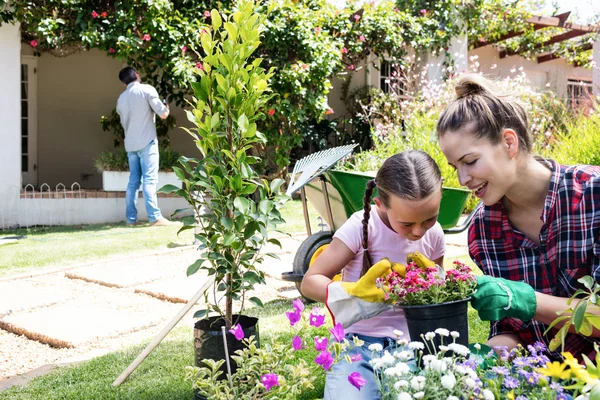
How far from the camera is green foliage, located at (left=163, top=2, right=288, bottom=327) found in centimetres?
206

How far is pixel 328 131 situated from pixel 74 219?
4.48 meters

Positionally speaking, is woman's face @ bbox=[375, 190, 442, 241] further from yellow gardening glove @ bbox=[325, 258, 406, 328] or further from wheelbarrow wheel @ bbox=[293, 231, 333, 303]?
wheelbarrow wheel @ bbox=[293, 231, 333, 303]

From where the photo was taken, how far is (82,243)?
5.93m

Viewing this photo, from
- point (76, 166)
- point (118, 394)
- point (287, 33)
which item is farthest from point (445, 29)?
point (118, 394)

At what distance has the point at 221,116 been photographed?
216 centimetres

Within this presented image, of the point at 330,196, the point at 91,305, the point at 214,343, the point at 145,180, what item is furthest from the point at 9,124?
the point at 214,343

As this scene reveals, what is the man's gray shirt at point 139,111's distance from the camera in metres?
7.10

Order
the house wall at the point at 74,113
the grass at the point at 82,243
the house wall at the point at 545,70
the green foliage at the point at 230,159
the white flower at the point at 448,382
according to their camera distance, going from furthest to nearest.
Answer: the house wall at the point at 545,70 → the house wall at the point at 74,113 → the grass at the point at 82,243 → the green foliage at the point at 230,159 → the white flower at the point at 448,382

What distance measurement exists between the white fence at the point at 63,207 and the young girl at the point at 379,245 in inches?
234

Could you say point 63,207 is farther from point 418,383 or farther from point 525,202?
point 418,383

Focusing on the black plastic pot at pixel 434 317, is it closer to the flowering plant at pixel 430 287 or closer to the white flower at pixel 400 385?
the flowering plant at pixel 430 287

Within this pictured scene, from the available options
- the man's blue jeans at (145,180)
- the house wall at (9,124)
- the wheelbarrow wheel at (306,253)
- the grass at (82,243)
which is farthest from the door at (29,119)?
the wheelbarrow wheel at (306,253)

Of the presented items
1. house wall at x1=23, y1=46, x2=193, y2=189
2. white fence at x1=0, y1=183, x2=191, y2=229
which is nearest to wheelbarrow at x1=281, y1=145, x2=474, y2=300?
white fence at x1=0, y1=183, x2=191, y2=229

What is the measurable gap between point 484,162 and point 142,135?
5854 millimetres
